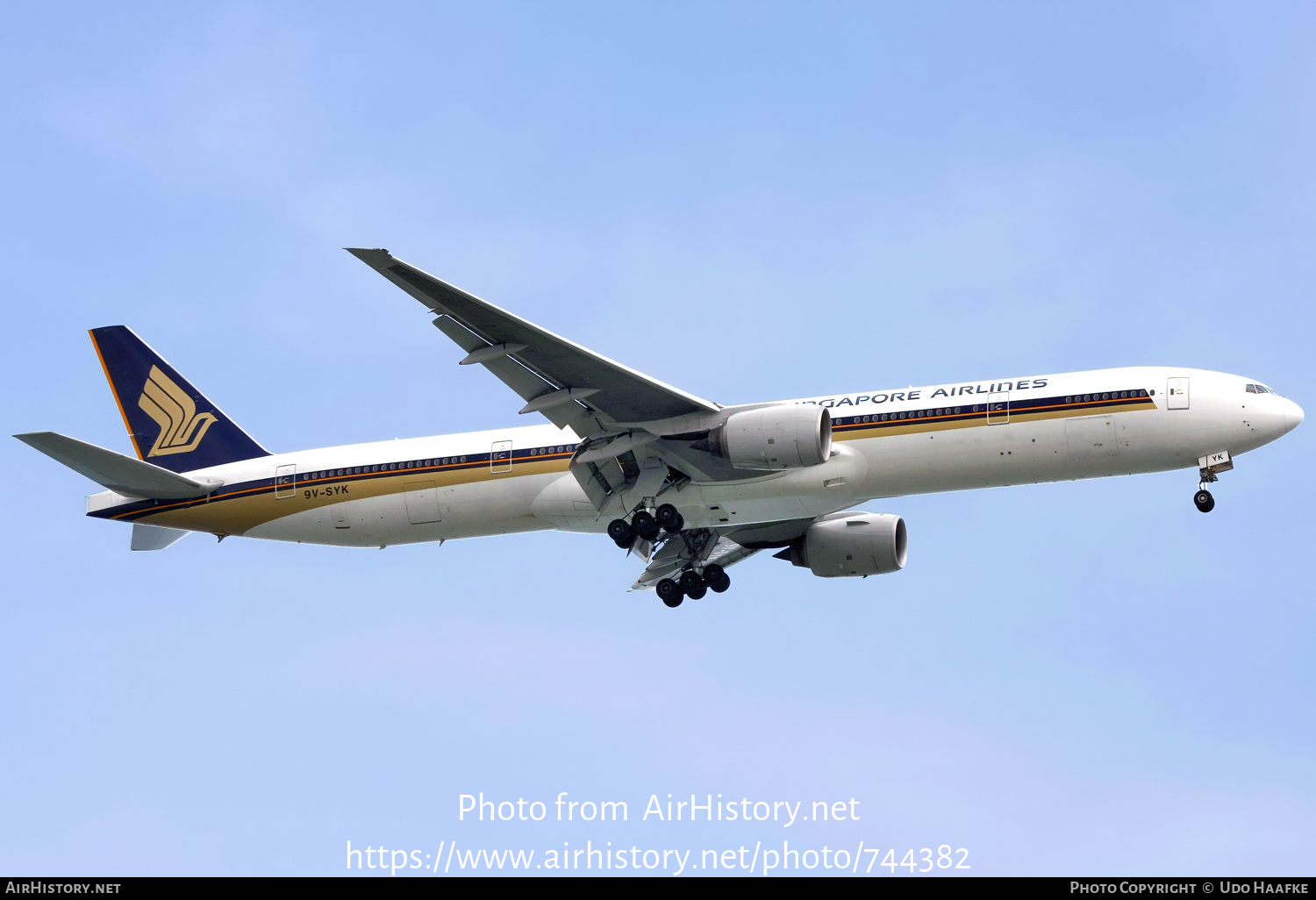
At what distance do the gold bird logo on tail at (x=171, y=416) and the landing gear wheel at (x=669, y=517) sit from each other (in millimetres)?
13571

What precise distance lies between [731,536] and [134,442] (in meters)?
17.0

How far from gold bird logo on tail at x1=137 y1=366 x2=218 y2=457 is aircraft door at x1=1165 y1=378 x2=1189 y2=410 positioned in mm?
24646

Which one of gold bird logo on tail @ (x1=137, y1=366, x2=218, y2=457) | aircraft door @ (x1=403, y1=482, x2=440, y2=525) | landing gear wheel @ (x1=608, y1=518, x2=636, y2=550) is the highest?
gold bird logo on tail @ (x1=137, y1=366, x2=218, y2=457)

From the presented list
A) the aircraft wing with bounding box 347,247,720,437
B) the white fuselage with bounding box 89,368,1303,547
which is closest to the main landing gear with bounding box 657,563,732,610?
the white fuselage with bounding box 89,368,1303,547

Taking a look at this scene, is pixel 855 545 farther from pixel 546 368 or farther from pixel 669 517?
pixel 546 368

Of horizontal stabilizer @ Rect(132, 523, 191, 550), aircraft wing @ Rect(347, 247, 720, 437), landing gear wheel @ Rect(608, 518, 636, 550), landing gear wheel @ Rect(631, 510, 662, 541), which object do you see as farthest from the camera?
horizontal stabilizer @ Rect(132, 523, 191, 550)

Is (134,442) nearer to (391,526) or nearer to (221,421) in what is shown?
(221,421)

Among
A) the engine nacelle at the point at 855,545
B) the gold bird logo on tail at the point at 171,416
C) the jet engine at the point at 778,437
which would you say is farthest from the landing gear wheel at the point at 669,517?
the gold bird logo on tail at the point at 171,416

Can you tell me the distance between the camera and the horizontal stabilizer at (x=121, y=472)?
112 feet

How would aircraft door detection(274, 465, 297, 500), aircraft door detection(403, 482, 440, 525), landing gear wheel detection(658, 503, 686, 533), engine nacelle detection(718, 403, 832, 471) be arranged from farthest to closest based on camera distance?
1. aircraft door detection(274, 465, 297, 500)
2. aircraft door detection(403, 482, 440, 525)
3. landing gear wheel detection(658, 503, 686, 533)
4. engine nacelle detection(718, 403, 832, 471)

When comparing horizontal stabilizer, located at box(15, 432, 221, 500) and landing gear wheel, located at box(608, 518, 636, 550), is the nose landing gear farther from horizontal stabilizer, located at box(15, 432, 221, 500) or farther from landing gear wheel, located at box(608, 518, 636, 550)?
horizontal stabilizer, located at box(15, 432, 221, 500)

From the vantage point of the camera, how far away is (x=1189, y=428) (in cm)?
3130

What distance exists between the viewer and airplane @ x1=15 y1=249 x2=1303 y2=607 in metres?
31.2
